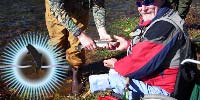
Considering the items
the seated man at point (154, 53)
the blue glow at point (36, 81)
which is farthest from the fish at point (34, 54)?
the seated man at point (154, 53)

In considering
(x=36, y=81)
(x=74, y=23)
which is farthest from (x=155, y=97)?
(x=36, y=81)

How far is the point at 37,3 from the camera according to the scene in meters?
10.6

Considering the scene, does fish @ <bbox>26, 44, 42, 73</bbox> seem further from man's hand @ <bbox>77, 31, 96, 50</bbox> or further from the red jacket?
the red jacket

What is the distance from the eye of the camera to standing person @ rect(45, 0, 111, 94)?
4.77m

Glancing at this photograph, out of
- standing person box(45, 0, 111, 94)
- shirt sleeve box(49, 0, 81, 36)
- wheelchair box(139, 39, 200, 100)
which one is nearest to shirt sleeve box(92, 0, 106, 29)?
standing person box(45, 0, 111, 94)

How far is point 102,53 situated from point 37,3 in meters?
3.99

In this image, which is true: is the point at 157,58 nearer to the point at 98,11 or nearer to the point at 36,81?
the point at 98,11

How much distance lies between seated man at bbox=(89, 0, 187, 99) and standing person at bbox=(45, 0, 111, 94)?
33.1 inches

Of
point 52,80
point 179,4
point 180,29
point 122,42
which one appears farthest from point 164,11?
point 179,4

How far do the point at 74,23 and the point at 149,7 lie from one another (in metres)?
1.15

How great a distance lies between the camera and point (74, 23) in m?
4.82

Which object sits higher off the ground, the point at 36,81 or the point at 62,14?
the point at 62,14

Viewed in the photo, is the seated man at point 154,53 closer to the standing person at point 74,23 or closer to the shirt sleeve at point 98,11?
the standing person at point 74,23

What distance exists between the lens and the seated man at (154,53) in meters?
3.80
